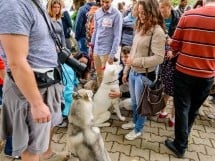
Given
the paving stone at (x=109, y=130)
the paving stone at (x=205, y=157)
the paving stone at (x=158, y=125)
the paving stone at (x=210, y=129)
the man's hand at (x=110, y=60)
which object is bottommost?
the paving stone at (x=210, y=129)

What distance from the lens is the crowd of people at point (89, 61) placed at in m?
1.74

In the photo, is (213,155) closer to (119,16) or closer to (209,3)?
(209,3)

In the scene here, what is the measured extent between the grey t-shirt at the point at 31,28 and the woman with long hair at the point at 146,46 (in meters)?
1.53

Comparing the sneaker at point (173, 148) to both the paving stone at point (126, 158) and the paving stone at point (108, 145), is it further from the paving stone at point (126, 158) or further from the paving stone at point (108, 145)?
the paving stone at point (108, 145)

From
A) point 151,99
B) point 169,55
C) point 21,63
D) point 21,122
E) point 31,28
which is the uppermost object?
point 31,28

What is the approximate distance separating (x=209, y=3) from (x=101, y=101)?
77.3 inches

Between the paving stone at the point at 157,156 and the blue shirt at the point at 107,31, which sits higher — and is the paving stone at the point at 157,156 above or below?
below

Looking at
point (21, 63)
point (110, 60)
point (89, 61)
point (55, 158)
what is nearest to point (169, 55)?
point (89, 61)

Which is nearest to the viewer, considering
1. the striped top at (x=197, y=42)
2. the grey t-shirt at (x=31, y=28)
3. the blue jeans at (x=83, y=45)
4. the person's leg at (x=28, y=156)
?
the grey t-shirt at (x=31, y=28)

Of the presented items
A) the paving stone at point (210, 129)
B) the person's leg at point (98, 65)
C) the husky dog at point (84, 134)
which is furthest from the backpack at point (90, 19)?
the paving stone at point (210, 129)

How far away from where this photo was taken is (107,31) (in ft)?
15.4

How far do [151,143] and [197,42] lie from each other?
5.03ft

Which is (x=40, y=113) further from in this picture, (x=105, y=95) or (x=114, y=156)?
(x=105, y=95)

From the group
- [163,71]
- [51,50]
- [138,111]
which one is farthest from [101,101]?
[51,50]
